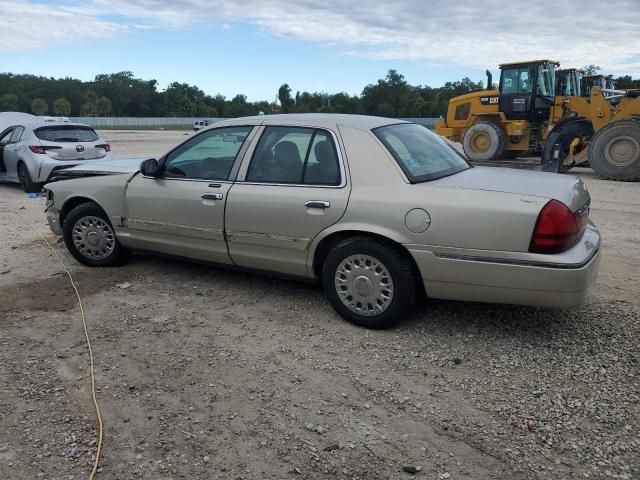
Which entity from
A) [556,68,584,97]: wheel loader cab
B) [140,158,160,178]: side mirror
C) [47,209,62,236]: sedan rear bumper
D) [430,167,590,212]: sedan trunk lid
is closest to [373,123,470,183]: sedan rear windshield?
[430,167,590,212]: sedan trunk lid

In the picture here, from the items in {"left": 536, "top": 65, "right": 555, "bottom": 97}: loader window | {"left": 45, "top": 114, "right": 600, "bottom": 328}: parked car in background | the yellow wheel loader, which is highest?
{"left": 536, "top": 65, "right": 555, "bottom": 97}: loader window

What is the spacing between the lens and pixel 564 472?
2637 millimetres

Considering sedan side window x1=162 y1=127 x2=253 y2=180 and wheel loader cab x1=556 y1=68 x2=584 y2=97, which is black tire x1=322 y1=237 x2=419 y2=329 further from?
wheel loader cab x1=556 y1=68 x2=584 y2=97

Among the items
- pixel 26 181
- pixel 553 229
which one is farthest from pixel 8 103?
pixel 553 229

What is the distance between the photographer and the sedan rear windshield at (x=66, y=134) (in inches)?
436

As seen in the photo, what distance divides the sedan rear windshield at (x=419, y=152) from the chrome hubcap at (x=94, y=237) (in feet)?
9.94

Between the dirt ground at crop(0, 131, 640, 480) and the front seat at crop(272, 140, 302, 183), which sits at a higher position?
the front seat at crop(272, 140, 302, 183)

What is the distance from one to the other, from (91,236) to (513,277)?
→ 4.20 meters

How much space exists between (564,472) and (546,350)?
131 cm

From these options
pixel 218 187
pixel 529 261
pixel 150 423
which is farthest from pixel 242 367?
pixel 529 261

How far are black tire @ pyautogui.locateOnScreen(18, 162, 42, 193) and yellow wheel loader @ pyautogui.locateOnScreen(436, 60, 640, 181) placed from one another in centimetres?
1189

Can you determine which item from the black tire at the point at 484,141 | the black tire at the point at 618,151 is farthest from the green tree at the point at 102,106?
the black tire at the point at 618,151

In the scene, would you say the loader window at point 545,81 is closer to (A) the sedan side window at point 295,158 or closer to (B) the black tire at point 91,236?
(A) the sedan side window at point 295,158

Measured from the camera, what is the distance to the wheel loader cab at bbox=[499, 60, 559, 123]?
15.7 metres
